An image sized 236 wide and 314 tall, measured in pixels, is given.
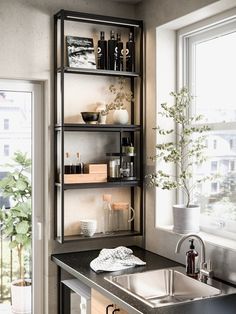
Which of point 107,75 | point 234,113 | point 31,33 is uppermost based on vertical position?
point 31,33

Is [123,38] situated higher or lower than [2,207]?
higher

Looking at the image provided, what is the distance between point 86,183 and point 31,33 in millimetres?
1076

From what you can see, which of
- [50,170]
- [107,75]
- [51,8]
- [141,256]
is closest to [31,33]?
[51,8]

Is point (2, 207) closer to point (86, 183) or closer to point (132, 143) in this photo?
point (86, 183)

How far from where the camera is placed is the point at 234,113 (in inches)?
119

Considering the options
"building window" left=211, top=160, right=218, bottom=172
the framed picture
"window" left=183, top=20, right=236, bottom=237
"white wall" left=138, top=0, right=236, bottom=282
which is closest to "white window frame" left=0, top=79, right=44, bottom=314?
the framed picture

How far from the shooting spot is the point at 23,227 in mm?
3406

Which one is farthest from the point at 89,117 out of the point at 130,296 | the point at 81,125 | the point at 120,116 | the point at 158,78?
the point at 130,296

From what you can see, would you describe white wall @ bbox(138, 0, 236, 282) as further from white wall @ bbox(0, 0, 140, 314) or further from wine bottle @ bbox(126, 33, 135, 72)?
white wall @ bbox(0, 0, 140, 314)

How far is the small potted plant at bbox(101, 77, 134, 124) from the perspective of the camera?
344cm

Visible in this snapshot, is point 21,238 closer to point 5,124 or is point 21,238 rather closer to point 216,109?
point 5,124

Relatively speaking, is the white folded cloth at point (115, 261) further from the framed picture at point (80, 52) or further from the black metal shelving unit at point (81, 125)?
the framed picture at point (80, 52)

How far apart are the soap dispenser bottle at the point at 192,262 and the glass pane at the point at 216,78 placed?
0.85m

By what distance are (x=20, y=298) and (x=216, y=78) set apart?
79.2 inches
